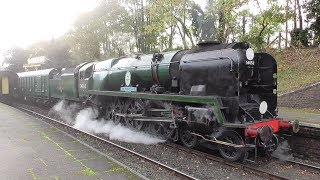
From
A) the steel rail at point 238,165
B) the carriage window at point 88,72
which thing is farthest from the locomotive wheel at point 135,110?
the carriage window at point 88,72

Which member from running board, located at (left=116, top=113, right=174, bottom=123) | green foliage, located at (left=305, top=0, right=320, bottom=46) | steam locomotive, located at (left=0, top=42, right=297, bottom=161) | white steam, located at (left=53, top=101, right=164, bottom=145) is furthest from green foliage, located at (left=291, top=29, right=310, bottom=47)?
running board, located at (left=116, top=113, right=174, bottom=123)

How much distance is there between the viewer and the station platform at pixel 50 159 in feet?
27.8

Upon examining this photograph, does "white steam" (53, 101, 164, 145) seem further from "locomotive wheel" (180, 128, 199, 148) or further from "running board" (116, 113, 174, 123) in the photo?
→ "locomotive wheel" (180, 128, 199, 148)

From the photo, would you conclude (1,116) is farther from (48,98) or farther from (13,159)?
(13,159)

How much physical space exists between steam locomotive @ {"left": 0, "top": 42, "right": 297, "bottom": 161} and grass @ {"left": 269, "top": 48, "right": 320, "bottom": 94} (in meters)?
11.4

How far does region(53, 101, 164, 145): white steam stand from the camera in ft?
43.6

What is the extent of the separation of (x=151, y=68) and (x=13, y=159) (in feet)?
17.2

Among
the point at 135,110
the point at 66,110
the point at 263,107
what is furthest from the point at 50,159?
the point at 66,110

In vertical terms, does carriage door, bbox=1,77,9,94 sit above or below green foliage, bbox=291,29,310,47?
below

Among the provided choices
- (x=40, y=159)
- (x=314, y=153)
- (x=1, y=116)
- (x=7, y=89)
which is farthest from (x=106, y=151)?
(x=7, y=89)

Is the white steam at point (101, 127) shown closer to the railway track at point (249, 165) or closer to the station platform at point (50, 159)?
→ the station platform at point (50, 159)

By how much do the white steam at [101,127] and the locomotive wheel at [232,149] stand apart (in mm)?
2808

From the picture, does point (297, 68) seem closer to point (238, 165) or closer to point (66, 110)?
point (66, 110)

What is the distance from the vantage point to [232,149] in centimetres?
1016
